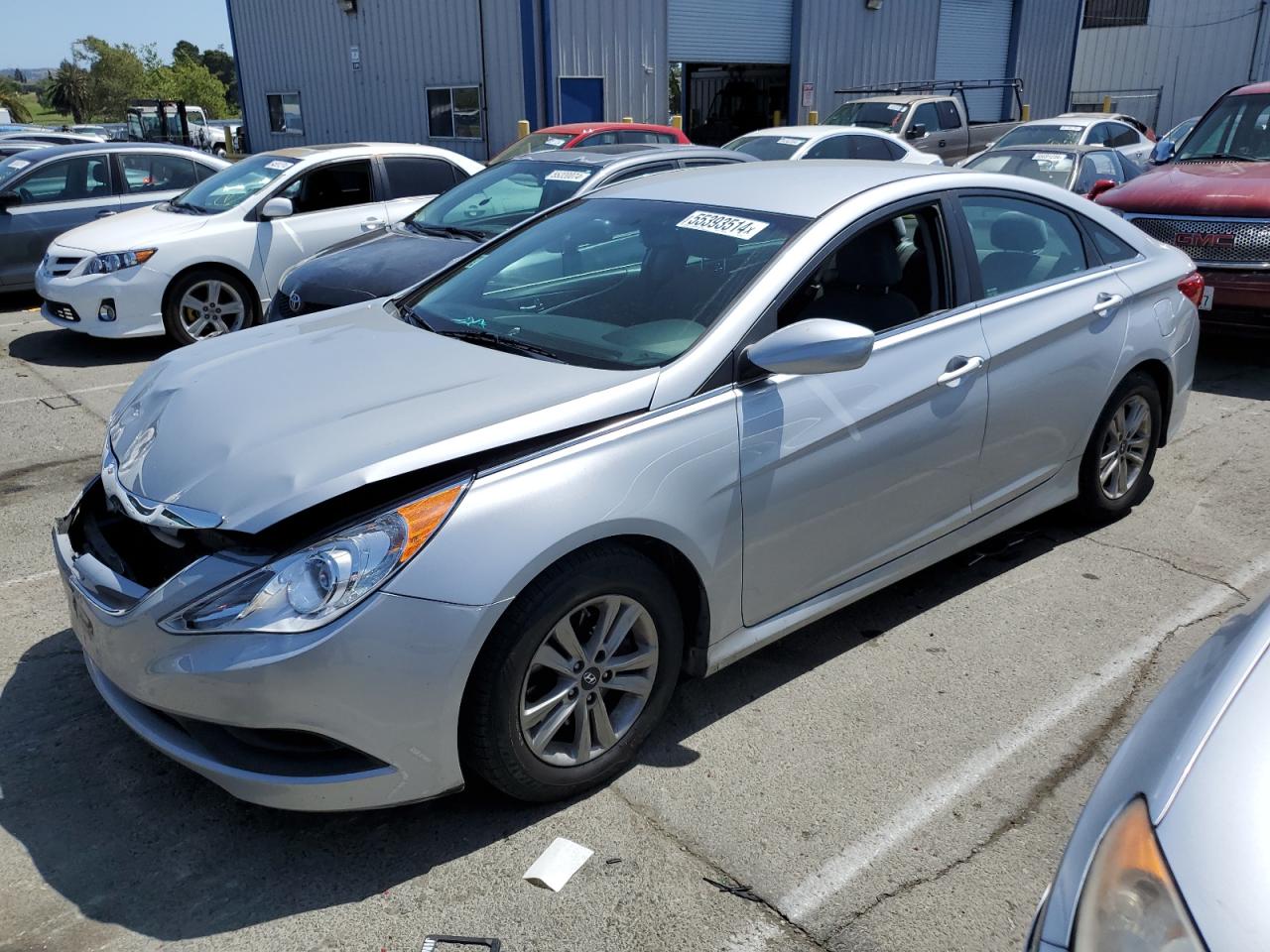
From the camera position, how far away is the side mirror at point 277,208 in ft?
27.0

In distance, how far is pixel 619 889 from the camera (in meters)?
2.71

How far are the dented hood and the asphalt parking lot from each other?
923 millimetres

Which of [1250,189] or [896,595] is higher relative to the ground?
[1250,189]

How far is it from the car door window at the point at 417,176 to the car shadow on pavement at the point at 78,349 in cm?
228

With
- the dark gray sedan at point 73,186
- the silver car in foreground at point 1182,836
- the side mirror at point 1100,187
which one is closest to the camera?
the silver car in foreground at point 1182,836

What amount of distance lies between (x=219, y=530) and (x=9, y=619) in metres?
2.00

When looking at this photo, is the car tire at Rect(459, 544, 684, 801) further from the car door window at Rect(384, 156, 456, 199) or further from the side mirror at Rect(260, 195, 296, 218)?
the car door window at Rect(384, 156, 456, 199)

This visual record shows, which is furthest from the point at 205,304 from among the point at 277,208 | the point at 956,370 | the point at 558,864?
the point at 558,864

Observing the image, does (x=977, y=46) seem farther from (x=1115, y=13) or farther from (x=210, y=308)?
(x=210, y=308)

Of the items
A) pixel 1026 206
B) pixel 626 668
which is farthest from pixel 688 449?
pixel 1026 206

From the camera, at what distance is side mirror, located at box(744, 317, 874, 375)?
307 centimetres

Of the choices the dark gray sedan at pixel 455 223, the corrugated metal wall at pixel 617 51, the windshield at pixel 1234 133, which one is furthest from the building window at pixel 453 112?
the windshield at pixel 1234 133

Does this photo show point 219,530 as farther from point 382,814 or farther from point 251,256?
point 251,256

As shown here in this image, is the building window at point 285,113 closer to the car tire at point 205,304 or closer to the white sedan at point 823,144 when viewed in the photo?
the white sedan at point 823,144
